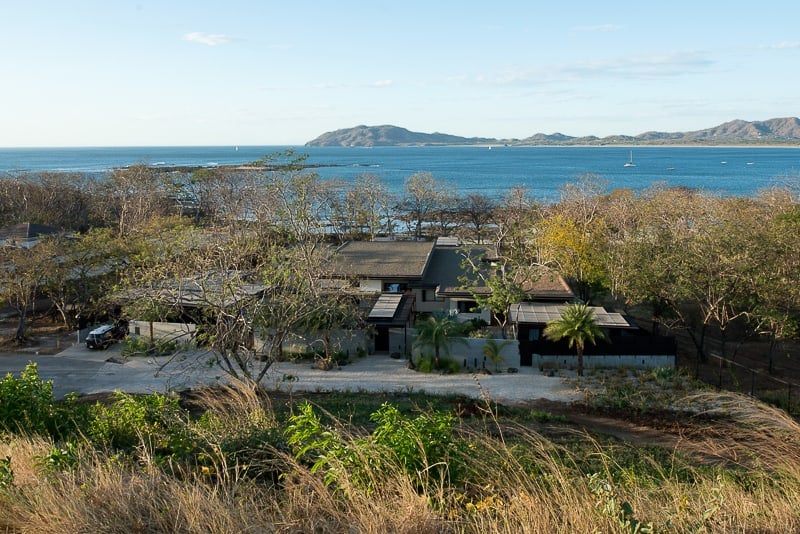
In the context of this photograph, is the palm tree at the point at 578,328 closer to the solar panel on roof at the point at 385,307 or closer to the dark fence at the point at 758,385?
the dark fence at the point at 758,385

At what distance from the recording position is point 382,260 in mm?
33969

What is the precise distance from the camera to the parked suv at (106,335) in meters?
25.5

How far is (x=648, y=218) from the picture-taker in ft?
121

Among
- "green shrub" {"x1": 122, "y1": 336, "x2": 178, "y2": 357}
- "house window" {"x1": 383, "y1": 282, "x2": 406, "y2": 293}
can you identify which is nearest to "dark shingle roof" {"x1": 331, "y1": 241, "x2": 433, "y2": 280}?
"house window" {"x1": 383, "y1": 282, "x2": 406, "y2": 293}

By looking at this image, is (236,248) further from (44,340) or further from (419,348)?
(44,340)

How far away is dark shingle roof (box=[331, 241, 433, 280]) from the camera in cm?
3076

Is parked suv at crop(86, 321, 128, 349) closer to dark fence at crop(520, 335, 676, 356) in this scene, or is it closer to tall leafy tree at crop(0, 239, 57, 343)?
tall leafy tree at crop(0, 239, 57, 343)

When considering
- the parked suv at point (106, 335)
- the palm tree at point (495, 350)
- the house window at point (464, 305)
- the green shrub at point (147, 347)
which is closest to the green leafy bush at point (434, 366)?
the palm tree at point (495, 350)

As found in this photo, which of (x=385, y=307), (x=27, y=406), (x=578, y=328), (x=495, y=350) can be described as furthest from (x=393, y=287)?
(x=27, y=406)

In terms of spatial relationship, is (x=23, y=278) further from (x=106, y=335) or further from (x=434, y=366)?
(x=434, y=366)

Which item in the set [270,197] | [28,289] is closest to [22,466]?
[28,289]

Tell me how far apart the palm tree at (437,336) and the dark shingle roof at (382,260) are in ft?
18.2

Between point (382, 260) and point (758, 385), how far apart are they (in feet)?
61.7

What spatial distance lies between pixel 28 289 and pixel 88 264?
299cm
